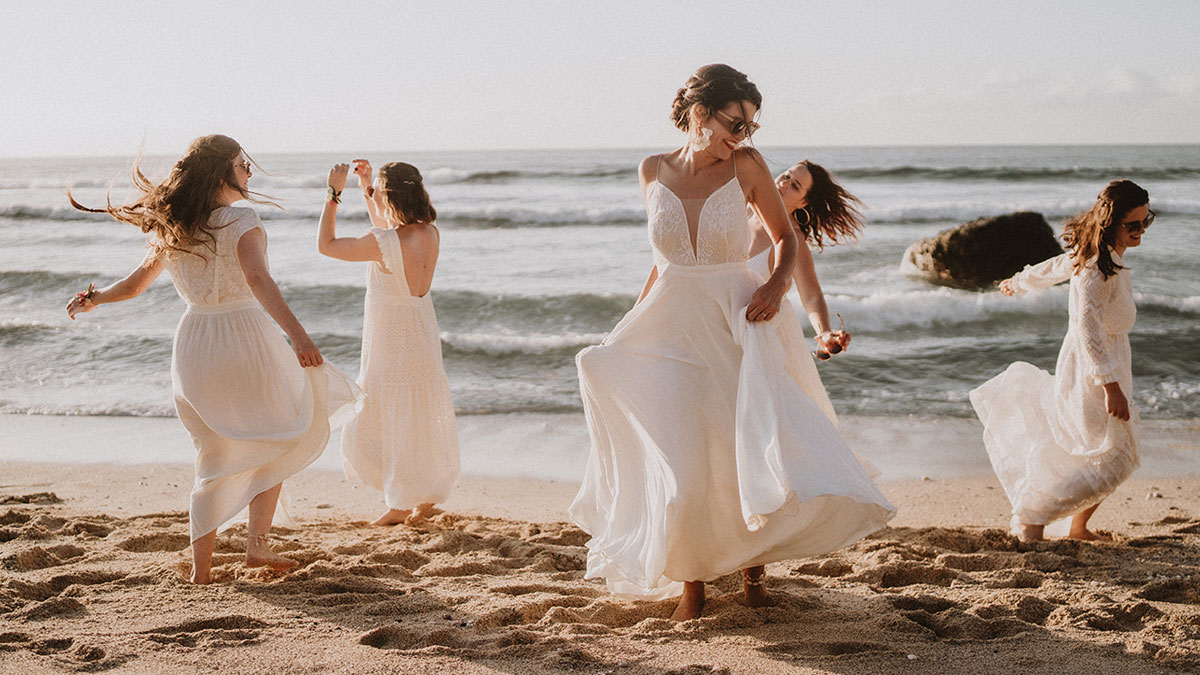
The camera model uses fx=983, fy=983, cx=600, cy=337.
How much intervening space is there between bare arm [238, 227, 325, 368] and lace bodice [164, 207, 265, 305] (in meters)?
0.05

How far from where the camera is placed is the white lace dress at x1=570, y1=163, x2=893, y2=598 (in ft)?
11.5

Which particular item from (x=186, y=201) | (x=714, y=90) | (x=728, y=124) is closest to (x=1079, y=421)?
(x=728, y=124)

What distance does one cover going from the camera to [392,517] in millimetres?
5664

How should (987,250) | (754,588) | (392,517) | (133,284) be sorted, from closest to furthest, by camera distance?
(754,588) → (133,284) → (392,517) → (987,250)

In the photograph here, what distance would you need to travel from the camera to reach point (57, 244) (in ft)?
63.1

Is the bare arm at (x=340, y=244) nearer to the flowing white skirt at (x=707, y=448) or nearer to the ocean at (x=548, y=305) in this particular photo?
the ocean at (x=548, y=305)

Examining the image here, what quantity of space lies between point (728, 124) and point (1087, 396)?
266 cm

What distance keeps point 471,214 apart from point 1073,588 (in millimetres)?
18848

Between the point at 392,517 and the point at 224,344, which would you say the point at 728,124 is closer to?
the point at 224,344

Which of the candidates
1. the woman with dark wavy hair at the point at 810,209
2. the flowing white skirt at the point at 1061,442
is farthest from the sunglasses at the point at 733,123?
the flowing white skirt at the point at 1061,442

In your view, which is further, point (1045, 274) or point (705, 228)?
point (1045, 274)

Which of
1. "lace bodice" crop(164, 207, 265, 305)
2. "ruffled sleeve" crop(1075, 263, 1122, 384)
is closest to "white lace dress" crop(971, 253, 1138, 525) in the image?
"ruffled sleeve" crop(1075, 263, 1122, 384)

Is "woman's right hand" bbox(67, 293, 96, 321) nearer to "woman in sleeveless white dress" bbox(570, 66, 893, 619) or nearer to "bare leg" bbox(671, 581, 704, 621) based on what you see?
"woman in sleeveless white dress" bbox(570, 66, 893, 619)

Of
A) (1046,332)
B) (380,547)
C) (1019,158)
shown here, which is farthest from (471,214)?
(1019,158)
